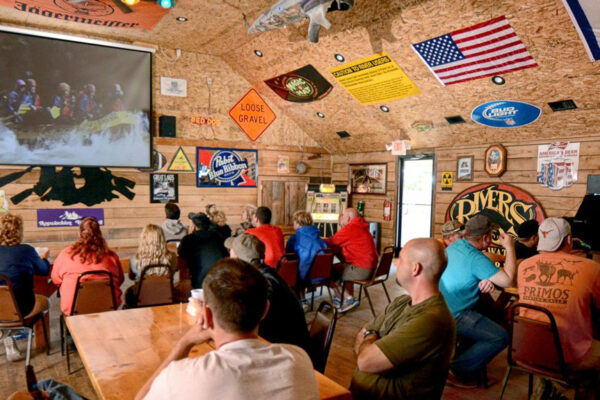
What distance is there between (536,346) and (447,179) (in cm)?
435

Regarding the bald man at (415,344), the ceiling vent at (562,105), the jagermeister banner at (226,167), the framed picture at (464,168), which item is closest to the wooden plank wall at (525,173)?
the framed picture at (464,168)

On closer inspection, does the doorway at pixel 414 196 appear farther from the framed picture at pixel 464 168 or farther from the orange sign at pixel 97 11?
the orange sign at pixel 97 11

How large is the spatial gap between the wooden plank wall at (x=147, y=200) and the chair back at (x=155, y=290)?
3623mm

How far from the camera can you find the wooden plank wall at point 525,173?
492 centimetres

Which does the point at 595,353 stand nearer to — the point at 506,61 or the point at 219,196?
the point at 506,61

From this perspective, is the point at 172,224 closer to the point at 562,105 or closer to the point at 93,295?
the point at 93,295

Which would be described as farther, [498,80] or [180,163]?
[180,163]

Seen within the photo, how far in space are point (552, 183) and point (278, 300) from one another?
15.0 feet

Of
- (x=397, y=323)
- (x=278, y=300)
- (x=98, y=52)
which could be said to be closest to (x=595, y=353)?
(x=397, y=323)

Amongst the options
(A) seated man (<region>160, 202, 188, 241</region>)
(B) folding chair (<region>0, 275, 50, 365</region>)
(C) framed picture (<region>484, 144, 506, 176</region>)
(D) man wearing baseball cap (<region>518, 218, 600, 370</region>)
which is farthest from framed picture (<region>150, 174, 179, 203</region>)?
Answer: (D) man wearing baseball cap (<region>518, 218, 600, 370</region>)

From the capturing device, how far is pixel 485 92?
16.7ft

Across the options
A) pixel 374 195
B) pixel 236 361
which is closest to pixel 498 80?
pixel 374 195

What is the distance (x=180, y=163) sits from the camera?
274 inches

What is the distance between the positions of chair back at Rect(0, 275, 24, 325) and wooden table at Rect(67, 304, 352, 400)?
967 mm
